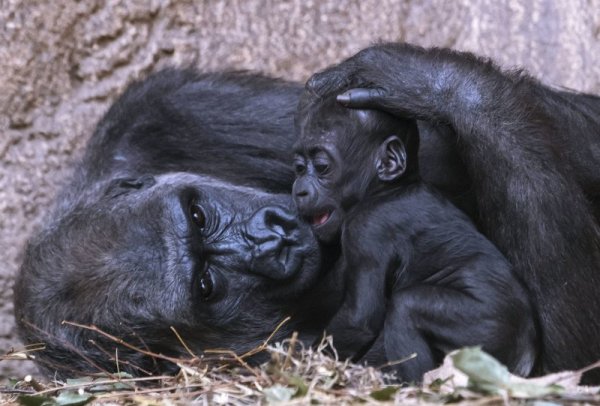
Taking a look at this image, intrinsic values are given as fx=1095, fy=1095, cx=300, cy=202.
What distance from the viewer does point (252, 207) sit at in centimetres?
356

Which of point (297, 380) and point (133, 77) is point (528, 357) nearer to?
point (297, 380)

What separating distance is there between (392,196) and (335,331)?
1.35 feet

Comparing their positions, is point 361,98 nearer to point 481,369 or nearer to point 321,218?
point 321,218

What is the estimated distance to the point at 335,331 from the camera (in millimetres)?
3014

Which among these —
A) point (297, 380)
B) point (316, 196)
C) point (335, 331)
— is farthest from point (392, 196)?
→ point (297, 380)

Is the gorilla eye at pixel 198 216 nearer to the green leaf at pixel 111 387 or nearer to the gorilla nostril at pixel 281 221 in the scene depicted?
the gorilla nostril at pixel 281 221

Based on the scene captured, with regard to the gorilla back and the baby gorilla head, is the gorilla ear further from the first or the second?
the gorilla back

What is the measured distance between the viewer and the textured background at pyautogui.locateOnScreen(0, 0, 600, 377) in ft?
Result: 14.9

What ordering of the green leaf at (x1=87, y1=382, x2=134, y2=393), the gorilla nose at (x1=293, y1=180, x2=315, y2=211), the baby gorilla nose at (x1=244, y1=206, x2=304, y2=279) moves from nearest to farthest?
the green leaf at (x1=87, y1=382, x2=134, y2=393), the gorilla nose at (x1=293, y1=180, x2=315, y2=211), the baby gorilla nose at (x1=244, y1=206, x2=304, y2=279)

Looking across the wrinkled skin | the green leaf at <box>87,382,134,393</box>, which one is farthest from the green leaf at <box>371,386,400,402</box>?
the green leaf at <box>87,382,134,393</box>

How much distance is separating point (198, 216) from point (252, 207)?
18 centimetres

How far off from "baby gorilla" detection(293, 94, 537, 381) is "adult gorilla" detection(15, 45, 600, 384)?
4.6 inches

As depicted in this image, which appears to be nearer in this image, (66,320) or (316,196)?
(316,196)

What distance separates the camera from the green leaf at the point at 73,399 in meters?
2.80
